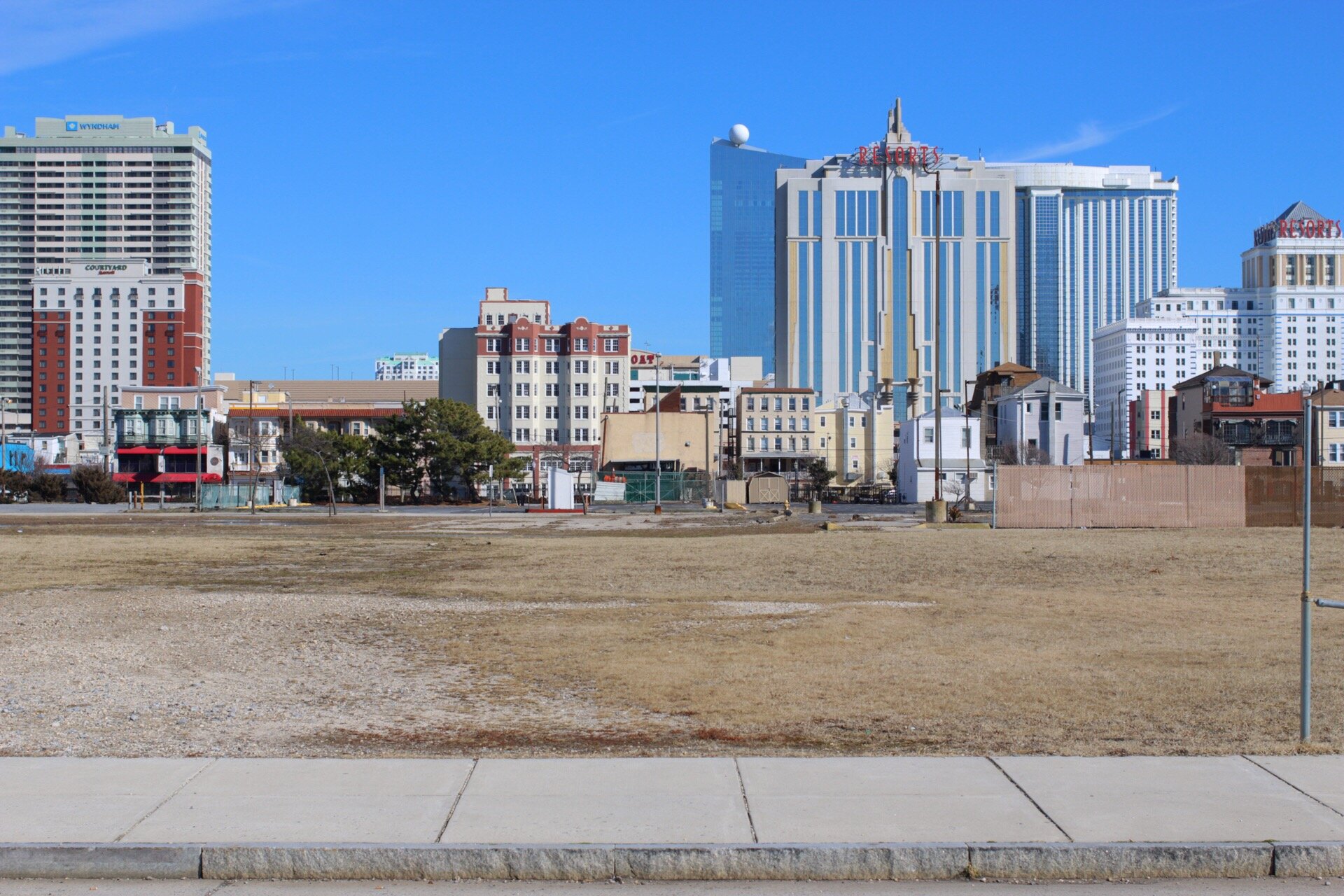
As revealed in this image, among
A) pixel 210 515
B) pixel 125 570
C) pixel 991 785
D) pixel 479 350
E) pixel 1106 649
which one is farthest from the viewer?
pixel 479 350

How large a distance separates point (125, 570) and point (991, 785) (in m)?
22.6

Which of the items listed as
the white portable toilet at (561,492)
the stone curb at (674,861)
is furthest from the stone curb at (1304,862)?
the white portable toilet at (561,492)

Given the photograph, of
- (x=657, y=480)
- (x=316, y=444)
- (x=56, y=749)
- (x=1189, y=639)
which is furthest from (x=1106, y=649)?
(x=316, y=444)

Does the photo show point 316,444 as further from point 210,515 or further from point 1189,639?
point 1189,639

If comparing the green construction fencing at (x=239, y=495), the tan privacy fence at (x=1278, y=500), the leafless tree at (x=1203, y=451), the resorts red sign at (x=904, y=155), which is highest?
the resorts red sign at (x=904, y=155)

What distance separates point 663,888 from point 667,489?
7820 centimetres

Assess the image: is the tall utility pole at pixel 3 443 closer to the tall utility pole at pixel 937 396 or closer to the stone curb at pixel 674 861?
the tall utility pole at pixel 937 396

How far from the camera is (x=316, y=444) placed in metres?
101

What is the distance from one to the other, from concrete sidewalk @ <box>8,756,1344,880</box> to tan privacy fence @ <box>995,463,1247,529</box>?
116 ft

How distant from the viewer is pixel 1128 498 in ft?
141

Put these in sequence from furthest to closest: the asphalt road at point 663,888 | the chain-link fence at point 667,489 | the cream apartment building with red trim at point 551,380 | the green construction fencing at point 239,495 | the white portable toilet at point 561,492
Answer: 1. the cream apartment building with red trim at point 551,380
2. the chain-link fence at point 667,489
3. the green construction fencing at point 239,495
4. the white portable toilet at point 561,492
5. the asphalt road at point 663,888

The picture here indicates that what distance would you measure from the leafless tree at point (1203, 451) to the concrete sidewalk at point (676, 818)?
102 metres

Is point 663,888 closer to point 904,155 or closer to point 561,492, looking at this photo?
point 561,492

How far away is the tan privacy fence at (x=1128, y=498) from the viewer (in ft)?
140
